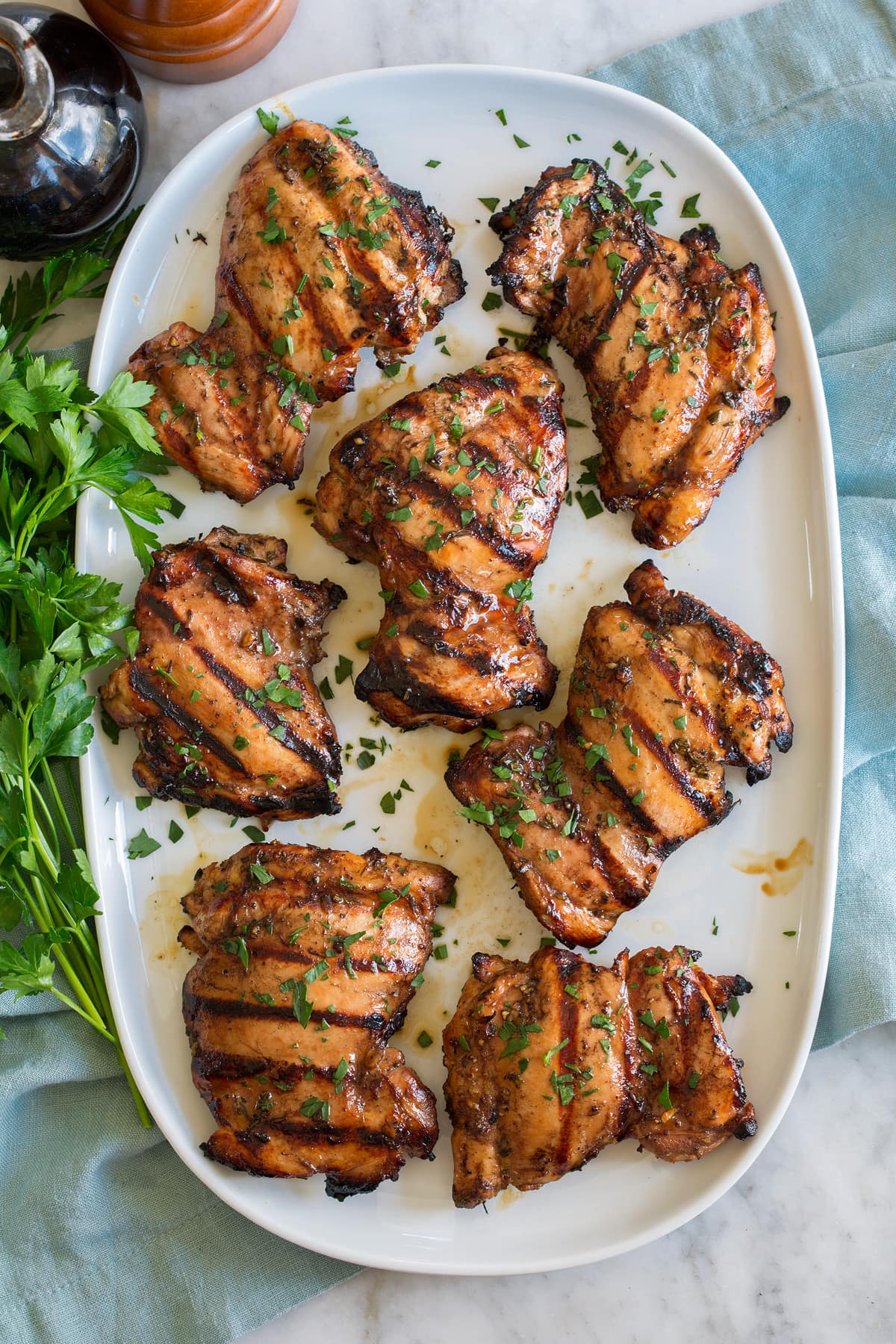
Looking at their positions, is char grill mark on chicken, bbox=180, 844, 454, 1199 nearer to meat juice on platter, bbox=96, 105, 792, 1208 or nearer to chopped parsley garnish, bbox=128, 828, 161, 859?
meat juice on platter, bbox=96, 105, 792, 1208

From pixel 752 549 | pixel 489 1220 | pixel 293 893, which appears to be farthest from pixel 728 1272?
pixel 752 549

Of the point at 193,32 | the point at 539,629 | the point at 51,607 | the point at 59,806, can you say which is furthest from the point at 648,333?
the point at 59,806

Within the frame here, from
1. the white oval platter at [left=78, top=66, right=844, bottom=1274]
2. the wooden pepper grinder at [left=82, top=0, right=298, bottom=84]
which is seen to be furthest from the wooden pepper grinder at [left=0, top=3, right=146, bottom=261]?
the white oval platter at [left=78, top=66, right=844, bottom=1274]

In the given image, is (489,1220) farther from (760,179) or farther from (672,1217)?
(760,179)

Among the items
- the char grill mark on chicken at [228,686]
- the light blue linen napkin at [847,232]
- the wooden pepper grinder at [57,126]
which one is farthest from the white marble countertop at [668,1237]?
the char grill mark on chicken at [228,686]

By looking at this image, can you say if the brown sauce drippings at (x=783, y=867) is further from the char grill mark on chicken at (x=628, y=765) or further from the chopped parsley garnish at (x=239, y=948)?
the chopped parsley garnish at (x=239, y=948)

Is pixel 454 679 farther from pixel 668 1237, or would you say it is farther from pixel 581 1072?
pixel 668 1237
